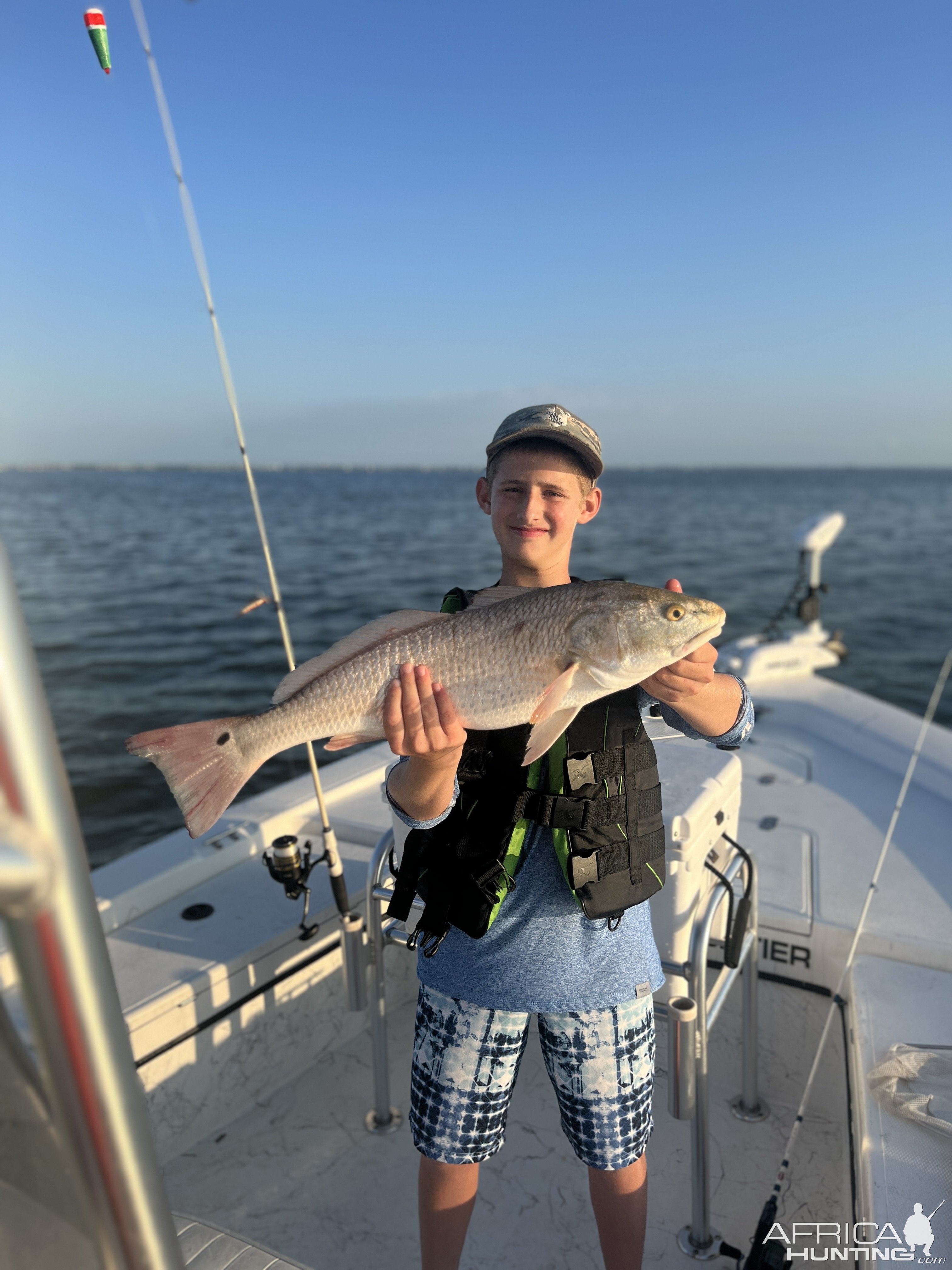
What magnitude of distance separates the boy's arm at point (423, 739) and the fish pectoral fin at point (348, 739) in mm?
109

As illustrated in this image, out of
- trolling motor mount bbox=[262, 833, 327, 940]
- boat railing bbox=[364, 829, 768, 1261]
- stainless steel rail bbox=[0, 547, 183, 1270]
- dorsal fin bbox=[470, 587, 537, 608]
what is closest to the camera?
stainless steel rail bbox=[0, 547, 183, 1270]

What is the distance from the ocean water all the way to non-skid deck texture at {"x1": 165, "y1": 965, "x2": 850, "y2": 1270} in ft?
16.1

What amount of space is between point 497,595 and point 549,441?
1.93 ft

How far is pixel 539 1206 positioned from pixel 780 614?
648 centimetres

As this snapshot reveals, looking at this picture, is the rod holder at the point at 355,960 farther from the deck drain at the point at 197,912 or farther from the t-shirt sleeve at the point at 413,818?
the t-shirt sleeve at the point at 413,818

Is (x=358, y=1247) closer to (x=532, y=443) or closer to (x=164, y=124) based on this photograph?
(x=532, y=443)

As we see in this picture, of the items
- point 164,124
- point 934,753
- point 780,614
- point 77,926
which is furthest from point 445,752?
point 780,614

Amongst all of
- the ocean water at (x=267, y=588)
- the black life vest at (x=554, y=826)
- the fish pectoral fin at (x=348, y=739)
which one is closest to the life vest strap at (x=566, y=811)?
the black life vest at (x=554, y=826)

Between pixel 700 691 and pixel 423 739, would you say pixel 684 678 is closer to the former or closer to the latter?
pixel 700 691

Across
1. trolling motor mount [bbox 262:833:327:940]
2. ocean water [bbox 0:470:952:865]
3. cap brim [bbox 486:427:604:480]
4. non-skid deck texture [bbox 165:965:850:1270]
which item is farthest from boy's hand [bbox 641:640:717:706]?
ocean water [bbox 0:470:952:865]

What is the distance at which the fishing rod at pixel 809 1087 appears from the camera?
101 inches

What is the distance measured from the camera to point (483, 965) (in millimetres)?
2318

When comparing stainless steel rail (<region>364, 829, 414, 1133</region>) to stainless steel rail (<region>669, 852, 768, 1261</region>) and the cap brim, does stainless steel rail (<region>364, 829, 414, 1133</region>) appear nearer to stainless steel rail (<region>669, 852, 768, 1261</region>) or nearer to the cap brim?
stainless steel rail (<region>669, 852, 768, 1261</region>)

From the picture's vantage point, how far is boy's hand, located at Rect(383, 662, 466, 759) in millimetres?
2162
